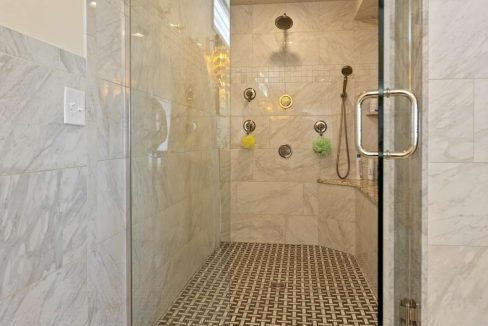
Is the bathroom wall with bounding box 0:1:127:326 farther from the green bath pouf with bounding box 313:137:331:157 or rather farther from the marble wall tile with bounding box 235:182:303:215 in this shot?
the green bath pouf with bounding box 313:137:331:157

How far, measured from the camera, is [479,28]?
1131 mm

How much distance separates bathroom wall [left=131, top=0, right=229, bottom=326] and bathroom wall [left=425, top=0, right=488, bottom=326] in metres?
1.20

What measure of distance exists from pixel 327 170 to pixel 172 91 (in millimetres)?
2204

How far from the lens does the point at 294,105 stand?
152 inches

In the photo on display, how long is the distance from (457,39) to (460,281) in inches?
28.5

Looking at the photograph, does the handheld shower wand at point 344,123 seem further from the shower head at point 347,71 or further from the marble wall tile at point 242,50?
the marble wall tile at point 242,50

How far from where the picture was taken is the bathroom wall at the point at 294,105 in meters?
3.77

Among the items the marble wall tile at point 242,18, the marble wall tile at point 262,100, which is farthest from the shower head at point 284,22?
the marble wall tile at point 262,100

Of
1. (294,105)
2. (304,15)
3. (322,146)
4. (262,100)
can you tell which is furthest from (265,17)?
(322,146)

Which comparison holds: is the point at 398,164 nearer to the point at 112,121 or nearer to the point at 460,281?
the point at 460,281

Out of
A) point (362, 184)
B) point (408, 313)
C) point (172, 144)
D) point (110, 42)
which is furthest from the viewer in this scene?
point (362, 184)

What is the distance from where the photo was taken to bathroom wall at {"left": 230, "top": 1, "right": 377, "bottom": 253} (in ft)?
12.4

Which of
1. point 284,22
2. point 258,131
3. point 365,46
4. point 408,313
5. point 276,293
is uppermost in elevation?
point 284,22

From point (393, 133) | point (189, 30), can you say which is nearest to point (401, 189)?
point (393, 133)
